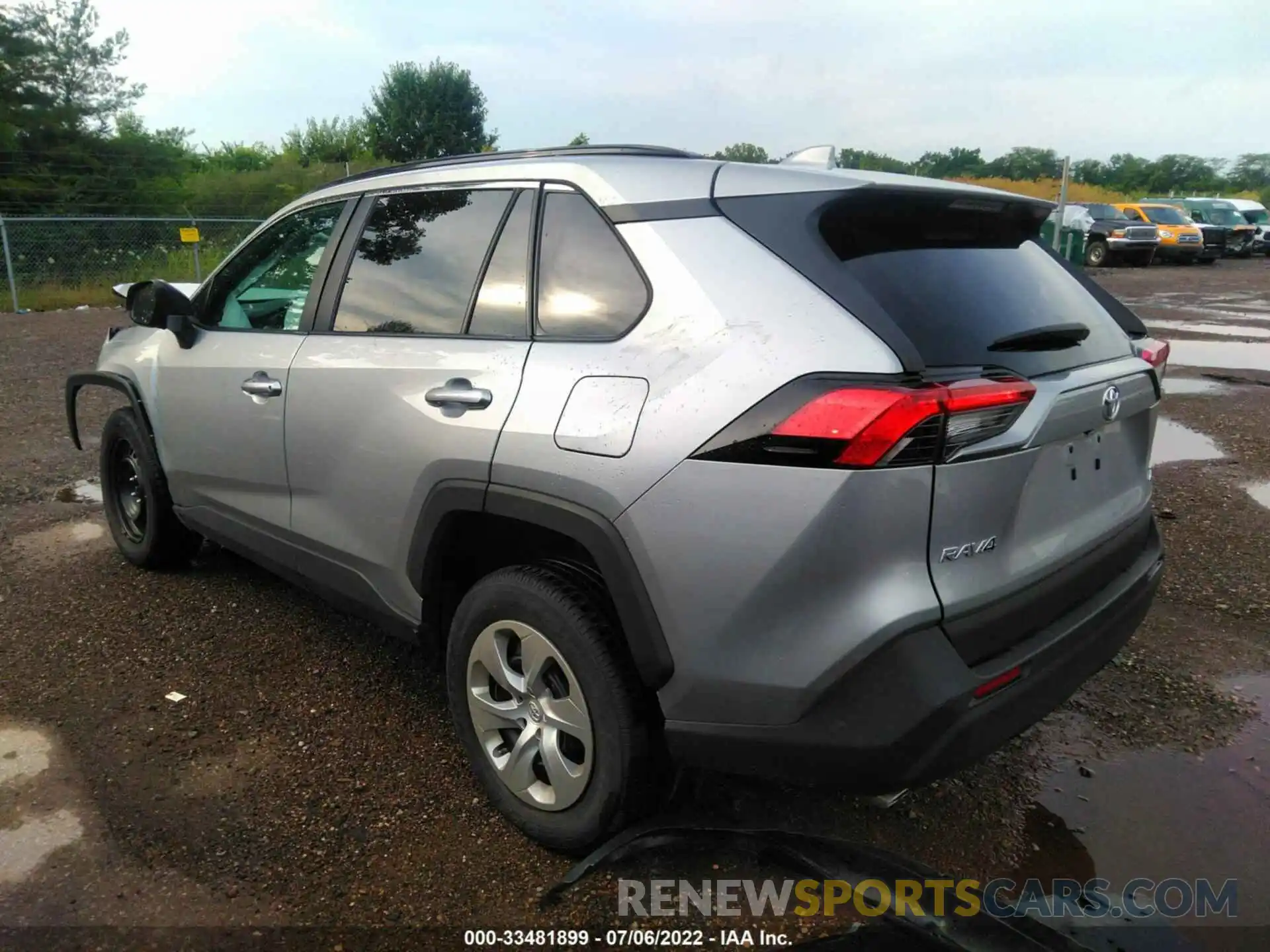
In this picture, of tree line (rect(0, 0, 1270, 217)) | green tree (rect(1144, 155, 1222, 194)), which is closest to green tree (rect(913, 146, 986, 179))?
tree line (rect(0, 0, 1270, 217))

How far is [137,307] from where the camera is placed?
3.92m

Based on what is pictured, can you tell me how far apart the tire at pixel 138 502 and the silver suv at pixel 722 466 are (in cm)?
144

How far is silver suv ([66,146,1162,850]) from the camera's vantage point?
76.8 inches

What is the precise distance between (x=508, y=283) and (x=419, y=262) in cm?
48

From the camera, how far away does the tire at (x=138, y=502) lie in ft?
13.7

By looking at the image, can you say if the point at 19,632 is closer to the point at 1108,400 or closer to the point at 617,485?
the point at 617,485

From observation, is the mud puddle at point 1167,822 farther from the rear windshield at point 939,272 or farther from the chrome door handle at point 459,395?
the chrome door handle at point 459,395

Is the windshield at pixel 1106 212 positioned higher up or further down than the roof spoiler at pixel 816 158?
further down

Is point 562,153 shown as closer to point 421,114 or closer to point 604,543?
point 604,543

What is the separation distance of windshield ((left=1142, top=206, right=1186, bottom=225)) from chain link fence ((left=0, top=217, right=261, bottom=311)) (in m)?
23.8

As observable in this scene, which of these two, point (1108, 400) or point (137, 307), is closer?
point (1108, 400)

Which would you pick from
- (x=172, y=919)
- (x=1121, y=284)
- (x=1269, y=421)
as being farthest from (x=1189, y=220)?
(x=172, y=919)

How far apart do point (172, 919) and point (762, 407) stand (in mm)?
1909

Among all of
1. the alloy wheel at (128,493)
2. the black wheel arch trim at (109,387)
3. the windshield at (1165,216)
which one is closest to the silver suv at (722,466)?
the black wheel arch trim at (109,387)
